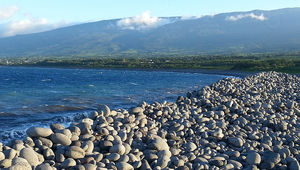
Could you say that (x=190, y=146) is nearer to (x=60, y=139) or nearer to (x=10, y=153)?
(x=60, y=139)

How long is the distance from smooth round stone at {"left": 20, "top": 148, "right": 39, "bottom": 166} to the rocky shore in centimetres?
2

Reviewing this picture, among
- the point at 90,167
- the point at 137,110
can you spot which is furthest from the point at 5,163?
the point at 137,110

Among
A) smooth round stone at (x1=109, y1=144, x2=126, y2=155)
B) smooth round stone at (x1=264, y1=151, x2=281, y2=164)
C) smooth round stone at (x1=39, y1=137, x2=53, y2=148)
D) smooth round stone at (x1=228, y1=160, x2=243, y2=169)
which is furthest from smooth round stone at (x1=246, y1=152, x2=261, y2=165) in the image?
smooth round stone at (x1=39, y1=137, x2=53, y2=148)

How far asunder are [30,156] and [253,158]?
19.8 feet

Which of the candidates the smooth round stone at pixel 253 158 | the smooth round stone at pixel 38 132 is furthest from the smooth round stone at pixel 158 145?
the smooth round stone at pixel 38 132

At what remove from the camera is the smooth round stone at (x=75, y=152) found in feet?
28.9

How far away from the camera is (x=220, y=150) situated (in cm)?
1098

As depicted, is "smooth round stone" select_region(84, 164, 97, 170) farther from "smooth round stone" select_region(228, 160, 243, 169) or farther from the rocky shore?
"smooth round stone" select_region(228, 160, 243, 169)

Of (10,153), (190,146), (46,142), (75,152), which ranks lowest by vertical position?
(190,146)

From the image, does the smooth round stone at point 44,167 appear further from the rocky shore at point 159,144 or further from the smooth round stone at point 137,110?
the smooth round stone at point 137,110

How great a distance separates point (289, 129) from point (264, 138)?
8.48 ft

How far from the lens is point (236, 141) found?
11.6 metres

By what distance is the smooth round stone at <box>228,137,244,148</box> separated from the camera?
11.5 meters

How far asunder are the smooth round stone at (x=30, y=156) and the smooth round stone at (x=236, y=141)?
6507 mm
